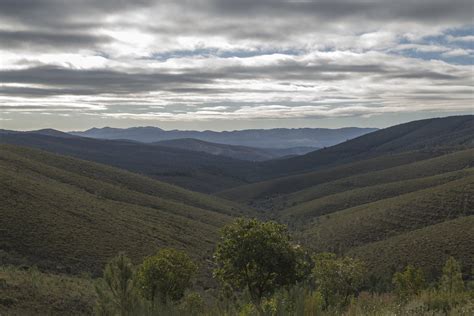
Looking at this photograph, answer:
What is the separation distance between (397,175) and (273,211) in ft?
194

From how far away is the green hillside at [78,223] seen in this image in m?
53.4

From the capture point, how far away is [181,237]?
82125mm

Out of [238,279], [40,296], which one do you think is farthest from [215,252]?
[40,296]

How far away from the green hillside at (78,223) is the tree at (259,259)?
30125mm

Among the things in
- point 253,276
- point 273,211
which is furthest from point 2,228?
point 273,211

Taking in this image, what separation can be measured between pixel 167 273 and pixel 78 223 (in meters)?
41.2

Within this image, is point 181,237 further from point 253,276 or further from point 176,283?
point 253,276

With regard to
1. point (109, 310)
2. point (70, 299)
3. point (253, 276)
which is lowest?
point (70, 299)

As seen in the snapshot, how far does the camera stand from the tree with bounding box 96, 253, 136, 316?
6.79m

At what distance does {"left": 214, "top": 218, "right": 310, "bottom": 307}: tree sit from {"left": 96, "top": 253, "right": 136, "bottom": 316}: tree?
18.9 meters

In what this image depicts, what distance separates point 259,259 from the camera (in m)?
26.5

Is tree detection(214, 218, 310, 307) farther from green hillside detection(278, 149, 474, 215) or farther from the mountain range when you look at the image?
green hillside detection(278, 149, 474, 215)

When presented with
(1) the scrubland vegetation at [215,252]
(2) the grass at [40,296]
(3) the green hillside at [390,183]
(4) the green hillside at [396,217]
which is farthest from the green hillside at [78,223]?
(3) the green hillside at [390,183]

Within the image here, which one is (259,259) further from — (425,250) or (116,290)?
(425,250)
